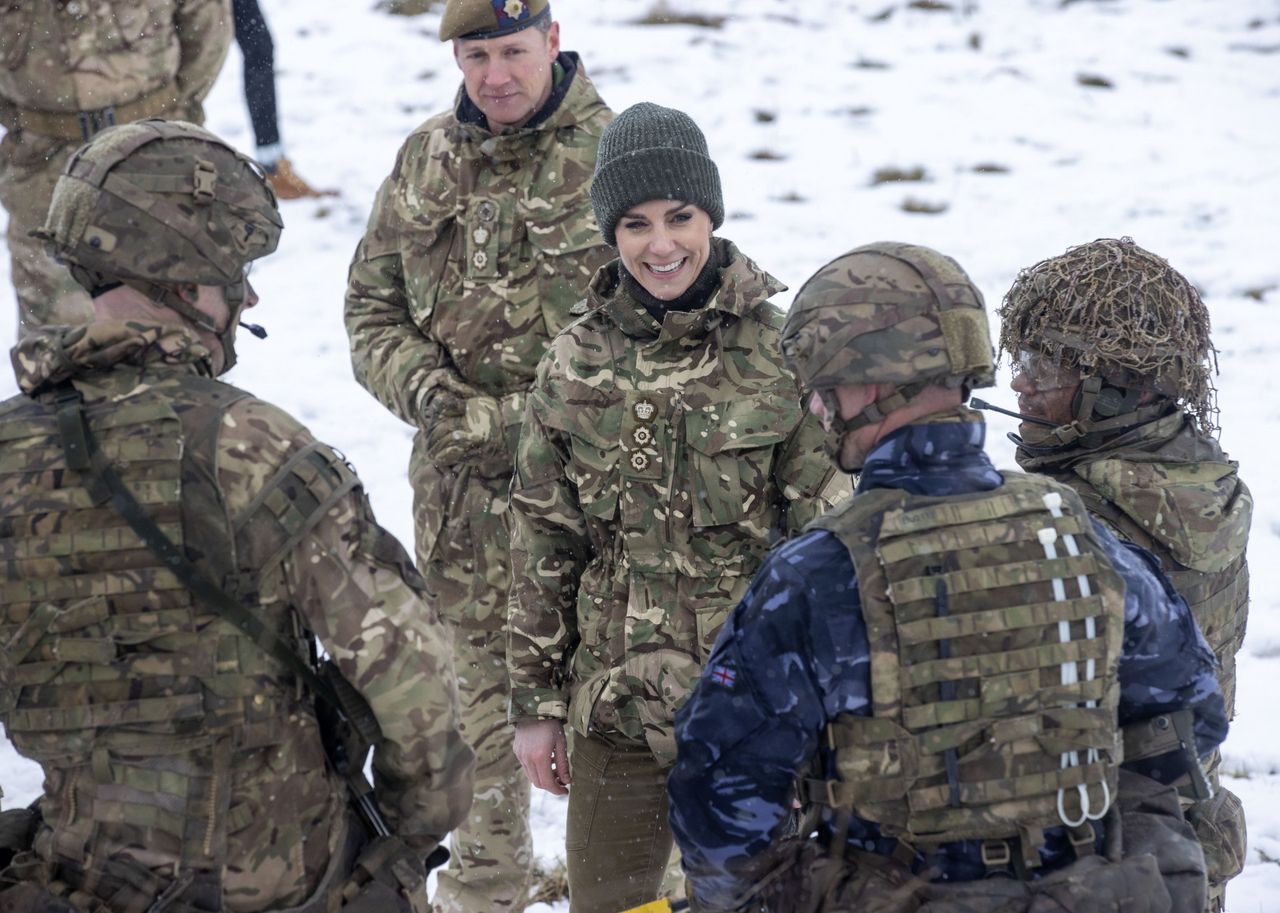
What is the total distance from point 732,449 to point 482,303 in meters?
1.30

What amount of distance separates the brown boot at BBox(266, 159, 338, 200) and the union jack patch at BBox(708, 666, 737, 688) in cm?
764

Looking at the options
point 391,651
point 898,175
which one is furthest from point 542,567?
point 898,175

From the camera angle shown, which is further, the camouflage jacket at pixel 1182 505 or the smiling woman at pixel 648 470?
the smiling woman at pixel 648 470

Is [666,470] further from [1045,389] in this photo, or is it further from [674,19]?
[674,19]

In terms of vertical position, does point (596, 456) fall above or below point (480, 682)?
above

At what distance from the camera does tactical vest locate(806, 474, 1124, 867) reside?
8.28 ft

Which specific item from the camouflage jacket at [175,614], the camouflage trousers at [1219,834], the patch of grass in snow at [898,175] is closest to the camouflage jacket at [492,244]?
the camouflage jacket at [175,614]

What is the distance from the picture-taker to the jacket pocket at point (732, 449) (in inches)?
136

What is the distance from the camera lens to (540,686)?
3691 millimetres

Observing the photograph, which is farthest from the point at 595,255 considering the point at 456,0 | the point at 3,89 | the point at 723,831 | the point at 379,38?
the point at 379,38

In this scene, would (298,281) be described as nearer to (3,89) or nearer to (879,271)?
(3,89)

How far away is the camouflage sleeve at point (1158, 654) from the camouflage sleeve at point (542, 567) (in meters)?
1.36

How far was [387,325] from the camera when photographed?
15.4 feet

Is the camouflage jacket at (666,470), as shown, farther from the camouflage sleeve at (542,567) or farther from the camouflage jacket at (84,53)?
the camouflage jacket at (84,53)
